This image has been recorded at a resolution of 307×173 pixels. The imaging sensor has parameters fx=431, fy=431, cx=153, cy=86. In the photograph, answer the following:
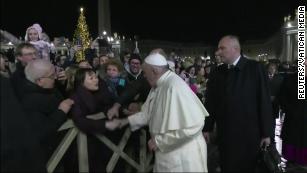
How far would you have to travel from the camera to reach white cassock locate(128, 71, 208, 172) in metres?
4.56

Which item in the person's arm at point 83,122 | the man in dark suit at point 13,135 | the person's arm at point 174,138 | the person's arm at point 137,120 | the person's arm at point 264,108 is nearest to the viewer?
the man in dark suit at point 13,135

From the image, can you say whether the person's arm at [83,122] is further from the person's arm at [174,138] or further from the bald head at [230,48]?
the bald head at [230,48]

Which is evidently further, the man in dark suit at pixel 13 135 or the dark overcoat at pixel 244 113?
the dark overcoat at pixel 244 113

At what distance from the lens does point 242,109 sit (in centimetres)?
591

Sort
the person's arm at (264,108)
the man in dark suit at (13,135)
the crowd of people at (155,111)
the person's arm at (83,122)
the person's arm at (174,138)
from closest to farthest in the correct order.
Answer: the man in dark suit at (13,135) → the crowd of people at (155,111) → the person's arm at (174,138) → the person's arm at (83,122) → the person's arm at (264,108)

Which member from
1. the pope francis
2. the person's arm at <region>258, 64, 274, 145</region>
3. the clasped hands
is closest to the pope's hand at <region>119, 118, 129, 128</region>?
the clasped hands

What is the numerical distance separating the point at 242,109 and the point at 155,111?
162 centimetres

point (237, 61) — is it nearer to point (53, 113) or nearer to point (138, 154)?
point (138, 154)

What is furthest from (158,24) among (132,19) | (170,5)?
(132,19)

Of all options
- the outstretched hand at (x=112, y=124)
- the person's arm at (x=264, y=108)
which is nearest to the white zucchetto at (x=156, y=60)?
the outstretched hand at (x=112, y=124)

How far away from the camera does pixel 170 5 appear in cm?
6812

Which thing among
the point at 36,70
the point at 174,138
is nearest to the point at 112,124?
the point at 174,138

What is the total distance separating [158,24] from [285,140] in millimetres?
63948

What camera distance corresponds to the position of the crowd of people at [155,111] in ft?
13.2
